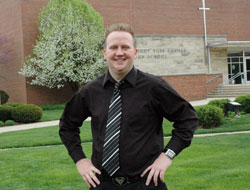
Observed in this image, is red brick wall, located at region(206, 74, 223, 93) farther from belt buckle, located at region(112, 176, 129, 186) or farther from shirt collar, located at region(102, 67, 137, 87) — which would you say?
belt buckle, located at region(112, 176, 129, 186)

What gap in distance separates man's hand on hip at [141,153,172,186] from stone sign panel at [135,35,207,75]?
89.1 ft

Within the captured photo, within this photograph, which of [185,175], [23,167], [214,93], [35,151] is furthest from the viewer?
[214,93]

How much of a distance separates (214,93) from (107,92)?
1051 inches

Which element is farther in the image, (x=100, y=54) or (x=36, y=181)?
(x=100, y=54)

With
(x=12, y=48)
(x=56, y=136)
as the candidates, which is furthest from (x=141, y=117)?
(x=12, y=48)

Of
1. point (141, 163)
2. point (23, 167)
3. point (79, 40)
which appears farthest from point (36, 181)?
point (79, 40)

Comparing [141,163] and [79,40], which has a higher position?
[79,40]

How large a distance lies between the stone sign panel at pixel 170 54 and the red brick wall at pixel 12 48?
891 cm

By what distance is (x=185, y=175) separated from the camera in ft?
19.9

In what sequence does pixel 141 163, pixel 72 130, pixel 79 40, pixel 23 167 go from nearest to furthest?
pixel 141 163, pixel 72 130, pixel 23 167, pixel 79 40

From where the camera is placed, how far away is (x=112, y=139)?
252 centimetres

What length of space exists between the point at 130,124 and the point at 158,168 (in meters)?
0.34

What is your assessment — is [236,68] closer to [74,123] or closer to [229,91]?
[229,91]

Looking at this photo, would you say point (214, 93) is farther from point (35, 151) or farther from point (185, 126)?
point (185, 126)
